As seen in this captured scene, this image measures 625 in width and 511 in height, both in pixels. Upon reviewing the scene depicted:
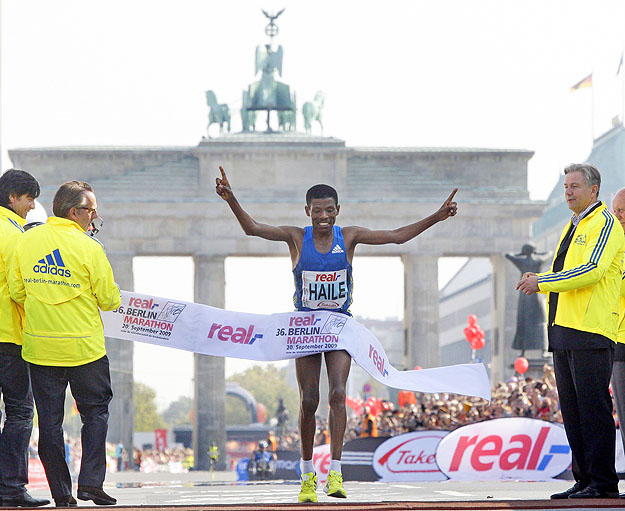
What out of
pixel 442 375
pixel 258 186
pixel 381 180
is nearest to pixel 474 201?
pixel 381 180

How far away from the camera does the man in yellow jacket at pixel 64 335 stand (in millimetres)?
9523

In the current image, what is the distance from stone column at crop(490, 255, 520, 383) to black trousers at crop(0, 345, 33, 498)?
46.4 metres

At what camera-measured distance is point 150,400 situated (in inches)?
6639

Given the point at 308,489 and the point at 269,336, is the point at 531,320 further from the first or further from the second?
the point at 308,489

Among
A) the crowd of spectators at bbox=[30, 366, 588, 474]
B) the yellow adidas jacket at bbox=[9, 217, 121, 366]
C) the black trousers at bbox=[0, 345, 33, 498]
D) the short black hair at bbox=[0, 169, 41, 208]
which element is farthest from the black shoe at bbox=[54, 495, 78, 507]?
the crowd of spectators at bbox=[30, 366, 588, 474]

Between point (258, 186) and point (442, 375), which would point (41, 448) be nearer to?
point (442, 375)

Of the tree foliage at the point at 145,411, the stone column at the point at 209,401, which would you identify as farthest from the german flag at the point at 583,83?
the tree foliage at the point at 145,411

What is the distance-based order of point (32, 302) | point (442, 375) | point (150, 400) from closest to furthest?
point (32, 302), point (442, 375), point (150, 400)

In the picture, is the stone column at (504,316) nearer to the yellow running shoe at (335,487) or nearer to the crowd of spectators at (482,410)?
the crowd of spectators at (482,410)

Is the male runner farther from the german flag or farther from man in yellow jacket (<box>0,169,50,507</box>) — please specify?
the german flag

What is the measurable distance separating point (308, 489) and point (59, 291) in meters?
2.23

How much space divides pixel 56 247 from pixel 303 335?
2.10m

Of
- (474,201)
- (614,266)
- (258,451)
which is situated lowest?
(258,451)

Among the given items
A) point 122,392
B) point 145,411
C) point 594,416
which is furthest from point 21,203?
point 145,411
